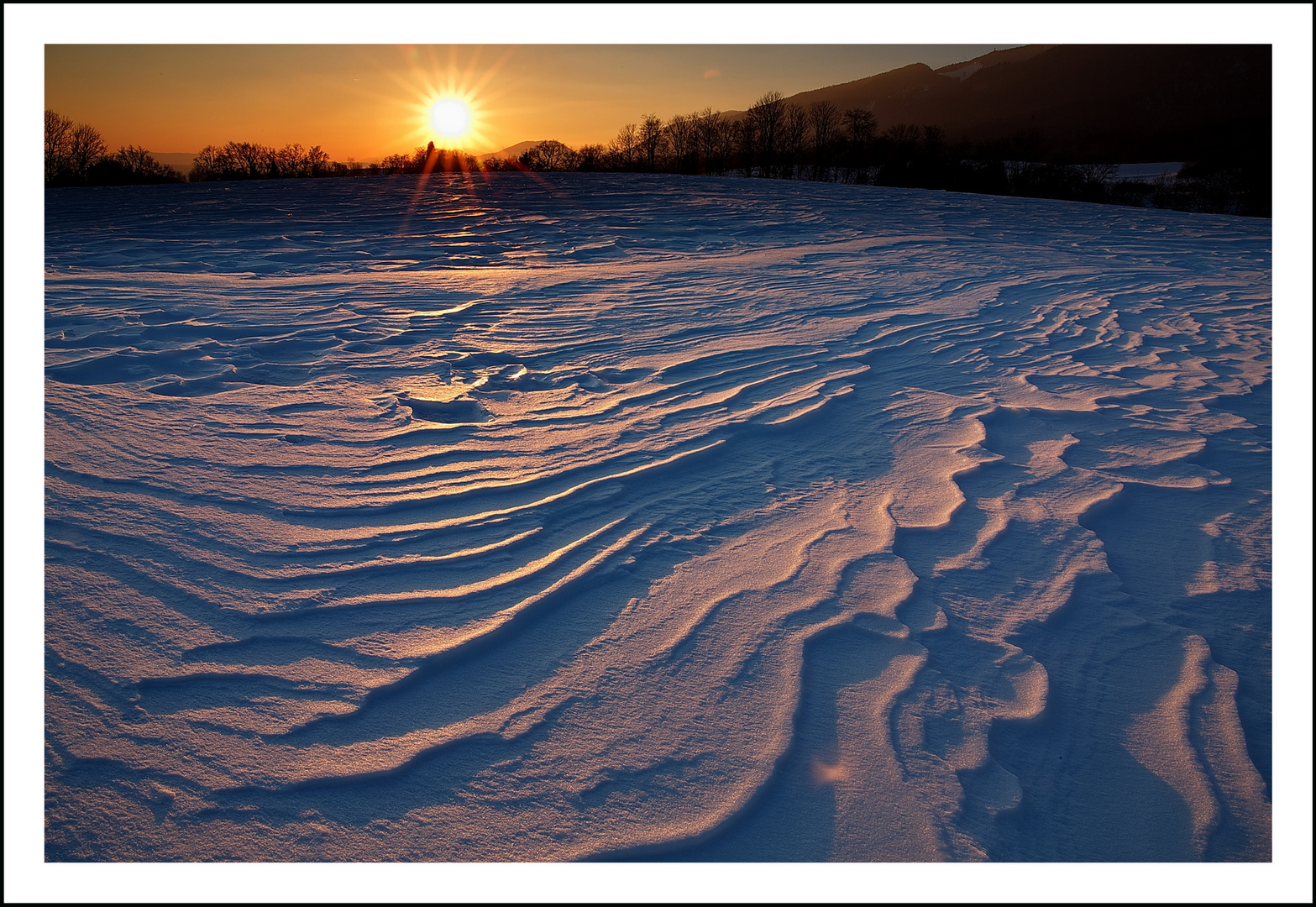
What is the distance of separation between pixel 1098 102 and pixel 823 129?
52927mm

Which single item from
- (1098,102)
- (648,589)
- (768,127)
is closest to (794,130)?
(768,127)

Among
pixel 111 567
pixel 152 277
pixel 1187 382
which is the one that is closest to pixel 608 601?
pixel 111 567

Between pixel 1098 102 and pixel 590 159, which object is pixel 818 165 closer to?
pixel 590 159

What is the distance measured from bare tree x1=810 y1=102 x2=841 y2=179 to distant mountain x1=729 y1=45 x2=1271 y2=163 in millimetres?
5952

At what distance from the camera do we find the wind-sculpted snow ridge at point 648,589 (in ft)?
4.47

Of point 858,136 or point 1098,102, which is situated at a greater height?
point 1098,102

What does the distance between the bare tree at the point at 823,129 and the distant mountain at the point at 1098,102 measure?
19.5 ft

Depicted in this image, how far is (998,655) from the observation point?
1742mm

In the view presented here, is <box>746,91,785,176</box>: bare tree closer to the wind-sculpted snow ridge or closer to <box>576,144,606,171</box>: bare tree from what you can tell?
<box>576,144,606,171</box>: bare tree

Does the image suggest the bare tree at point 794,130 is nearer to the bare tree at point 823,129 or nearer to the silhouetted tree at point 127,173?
the bare tree at point 823,129

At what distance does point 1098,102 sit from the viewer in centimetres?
6116

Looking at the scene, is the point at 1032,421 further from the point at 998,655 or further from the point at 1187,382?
the point at 998,655

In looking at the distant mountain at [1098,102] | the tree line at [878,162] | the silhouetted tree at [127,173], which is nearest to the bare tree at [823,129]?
the tree line at [878,162]

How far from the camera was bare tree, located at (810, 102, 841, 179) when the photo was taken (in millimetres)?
24203
